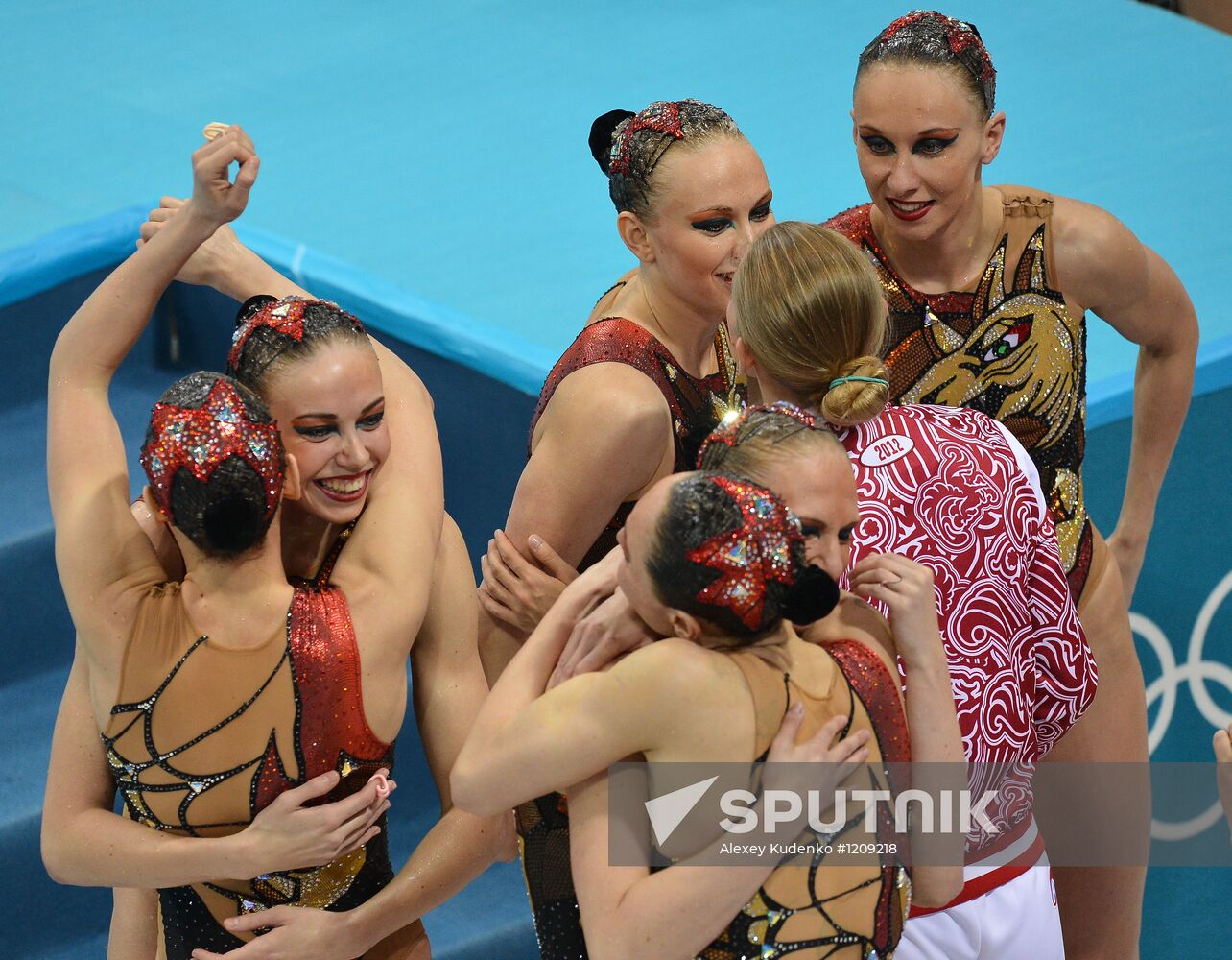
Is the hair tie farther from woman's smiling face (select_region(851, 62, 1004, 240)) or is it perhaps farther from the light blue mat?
the light blue mat

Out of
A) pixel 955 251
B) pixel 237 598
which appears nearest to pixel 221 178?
pixel 237 598

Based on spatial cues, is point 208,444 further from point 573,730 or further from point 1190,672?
point 1190,672

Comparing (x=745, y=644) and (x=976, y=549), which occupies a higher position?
(x=976, y=549)

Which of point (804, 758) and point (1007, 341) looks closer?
point (804, 758)

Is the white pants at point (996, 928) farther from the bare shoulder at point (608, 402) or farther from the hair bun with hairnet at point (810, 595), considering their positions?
the bare shoulder at point (608, 402)

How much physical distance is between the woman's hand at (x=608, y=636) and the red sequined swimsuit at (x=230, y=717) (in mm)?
290

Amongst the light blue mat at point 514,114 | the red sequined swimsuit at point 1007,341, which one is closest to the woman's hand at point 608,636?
the red sequined swimsuit at point 1007,341

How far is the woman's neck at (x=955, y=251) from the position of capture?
8.44 ft

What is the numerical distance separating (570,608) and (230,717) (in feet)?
1.34

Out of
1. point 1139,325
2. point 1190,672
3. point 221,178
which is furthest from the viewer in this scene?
point 1190,672

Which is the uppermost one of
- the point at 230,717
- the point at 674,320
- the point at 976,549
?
the point at 674,320

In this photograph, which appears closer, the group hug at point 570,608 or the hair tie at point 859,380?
the group hug at point 570,608

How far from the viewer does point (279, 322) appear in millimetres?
1943

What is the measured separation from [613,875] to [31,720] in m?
1.90
